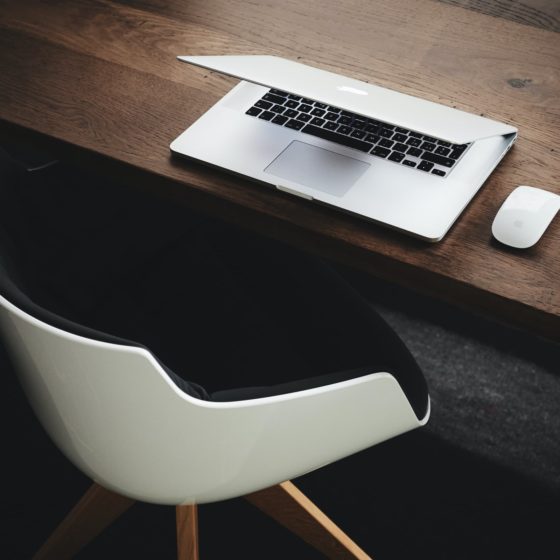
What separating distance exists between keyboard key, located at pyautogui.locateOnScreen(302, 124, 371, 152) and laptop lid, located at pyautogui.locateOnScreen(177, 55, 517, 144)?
0.27 feet

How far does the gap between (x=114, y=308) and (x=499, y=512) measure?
807 millimetres

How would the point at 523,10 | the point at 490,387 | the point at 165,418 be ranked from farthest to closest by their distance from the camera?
the point at 490,387 < the point at 523,10 < the point at 165,418

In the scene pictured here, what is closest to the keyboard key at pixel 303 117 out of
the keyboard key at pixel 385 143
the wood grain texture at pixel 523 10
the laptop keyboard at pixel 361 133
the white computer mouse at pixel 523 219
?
the laptop keyboard at pixel 361 133

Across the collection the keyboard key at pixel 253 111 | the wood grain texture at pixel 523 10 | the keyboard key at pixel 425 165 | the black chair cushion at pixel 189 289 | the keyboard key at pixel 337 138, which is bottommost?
the black chair cushion at pixel 189 289

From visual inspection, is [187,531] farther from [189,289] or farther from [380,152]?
[380,152]

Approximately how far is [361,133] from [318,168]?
0.10 metres

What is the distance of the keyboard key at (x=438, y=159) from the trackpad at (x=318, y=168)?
0.08 m

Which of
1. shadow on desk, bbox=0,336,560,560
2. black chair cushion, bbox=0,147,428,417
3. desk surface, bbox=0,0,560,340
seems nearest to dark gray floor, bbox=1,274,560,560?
shadow on desk, bbox=0,336,560,560

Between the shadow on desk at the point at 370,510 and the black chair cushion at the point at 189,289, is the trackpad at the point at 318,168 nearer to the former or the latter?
the black chair cushion at the point at 189,289

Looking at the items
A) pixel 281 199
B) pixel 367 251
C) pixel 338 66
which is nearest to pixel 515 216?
pixel 367 251

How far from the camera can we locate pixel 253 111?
4.26ft

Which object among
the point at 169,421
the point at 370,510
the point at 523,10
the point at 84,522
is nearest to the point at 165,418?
the point at 169,421

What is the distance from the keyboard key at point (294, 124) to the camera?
4.18ft

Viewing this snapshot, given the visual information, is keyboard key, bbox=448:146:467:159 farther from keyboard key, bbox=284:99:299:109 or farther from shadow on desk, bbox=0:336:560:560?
shadow on desk, bbox=0:336:560:560
